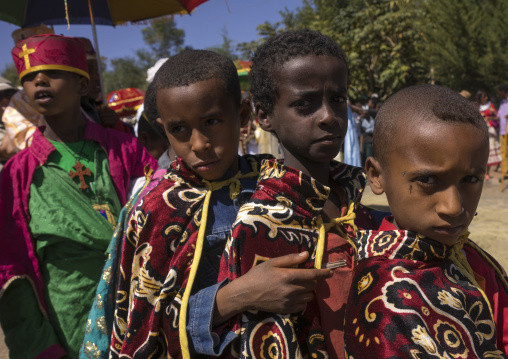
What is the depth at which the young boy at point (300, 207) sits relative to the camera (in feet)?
4.20

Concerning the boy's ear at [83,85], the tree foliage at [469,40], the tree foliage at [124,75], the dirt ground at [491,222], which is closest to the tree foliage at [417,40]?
the tree foliage at [469,40]

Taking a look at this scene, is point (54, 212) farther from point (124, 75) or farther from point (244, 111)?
point (124, 75)

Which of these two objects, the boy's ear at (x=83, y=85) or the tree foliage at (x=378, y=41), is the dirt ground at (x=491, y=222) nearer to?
the boy's ear at (x=83, y=85)

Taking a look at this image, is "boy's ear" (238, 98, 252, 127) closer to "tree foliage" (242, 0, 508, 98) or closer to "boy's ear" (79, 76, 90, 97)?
"boy's ear" (79, 76, 90, 97)

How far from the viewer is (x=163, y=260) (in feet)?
5.05

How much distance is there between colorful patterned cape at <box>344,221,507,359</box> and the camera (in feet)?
3.65

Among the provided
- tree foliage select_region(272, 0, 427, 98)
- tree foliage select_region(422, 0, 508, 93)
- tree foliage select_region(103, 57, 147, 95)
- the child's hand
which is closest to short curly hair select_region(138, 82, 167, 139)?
the child's hand

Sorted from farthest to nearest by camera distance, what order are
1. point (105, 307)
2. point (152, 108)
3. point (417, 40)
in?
point (417, 40) → point (152, 108) → point (105, 307)

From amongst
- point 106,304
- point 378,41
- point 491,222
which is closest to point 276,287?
point 106,304

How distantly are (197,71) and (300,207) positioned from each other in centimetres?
63

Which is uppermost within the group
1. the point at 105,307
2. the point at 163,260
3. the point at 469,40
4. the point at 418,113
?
the point at 418,113

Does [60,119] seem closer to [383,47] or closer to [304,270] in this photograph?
[304,270]

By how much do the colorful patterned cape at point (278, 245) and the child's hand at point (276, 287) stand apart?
0.05 meters

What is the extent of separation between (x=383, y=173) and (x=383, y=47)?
1315cm
